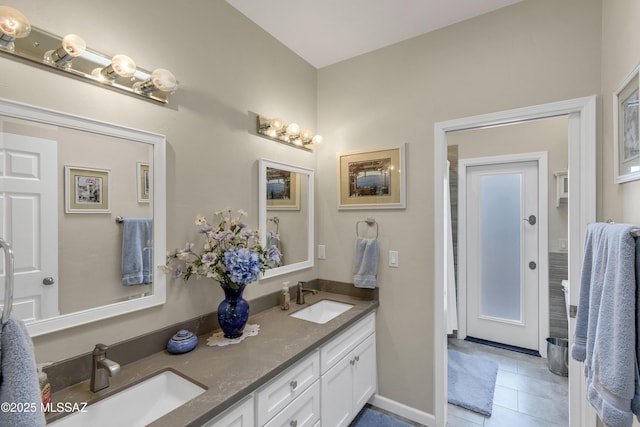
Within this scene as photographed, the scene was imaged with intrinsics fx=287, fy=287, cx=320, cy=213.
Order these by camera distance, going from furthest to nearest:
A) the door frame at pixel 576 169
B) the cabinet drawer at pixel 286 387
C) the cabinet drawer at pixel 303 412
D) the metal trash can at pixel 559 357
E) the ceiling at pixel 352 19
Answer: the metal trash can at pixel 559 357 → the ceiling at pixel 352 19 → the door frame at pixel 576 169 → the cabinet drawer at pixel 303 412 → the cabinet drawer at pixel 286 387

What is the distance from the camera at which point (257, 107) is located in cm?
194

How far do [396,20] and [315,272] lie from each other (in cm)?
195

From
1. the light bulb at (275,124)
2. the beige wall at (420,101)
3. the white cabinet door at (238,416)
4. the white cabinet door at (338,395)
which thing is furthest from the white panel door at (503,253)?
the white cabinet door at (238,416)

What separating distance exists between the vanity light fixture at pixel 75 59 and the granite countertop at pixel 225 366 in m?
1.21

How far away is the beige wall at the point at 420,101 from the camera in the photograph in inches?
64.3

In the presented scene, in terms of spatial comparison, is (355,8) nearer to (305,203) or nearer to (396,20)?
(396,20)

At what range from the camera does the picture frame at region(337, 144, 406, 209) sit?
2111mm

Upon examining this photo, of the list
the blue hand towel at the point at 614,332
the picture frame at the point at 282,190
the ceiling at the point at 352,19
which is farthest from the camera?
the picture frame at the point at 282,190

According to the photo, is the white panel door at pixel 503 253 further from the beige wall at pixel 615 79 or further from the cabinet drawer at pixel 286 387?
the cabinet drawer at pixel 286 387

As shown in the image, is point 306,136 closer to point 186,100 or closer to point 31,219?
point 186,100

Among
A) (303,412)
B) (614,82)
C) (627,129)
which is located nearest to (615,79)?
(614,82)

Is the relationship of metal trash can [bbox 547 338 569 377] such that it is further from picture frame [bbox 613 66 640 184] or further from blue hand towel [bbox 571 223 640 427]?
picture frame [bbox 613 66 640 184]

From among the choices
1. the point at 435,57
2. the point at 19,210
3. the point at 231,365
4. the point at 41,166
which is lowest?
the point at 231,365

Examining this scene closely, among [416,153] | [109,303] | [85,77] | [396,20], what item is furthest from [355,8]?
[109,303]
